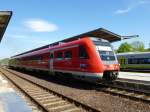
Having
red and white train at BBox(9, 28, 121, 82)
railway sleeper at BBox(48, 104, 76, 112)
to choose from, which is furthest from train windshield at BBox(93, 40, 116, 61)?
railway sleeper at BBox(48, 104, 76, 112)

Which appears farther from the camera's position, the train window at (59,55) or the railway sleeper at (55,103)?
the train window at (59,55)

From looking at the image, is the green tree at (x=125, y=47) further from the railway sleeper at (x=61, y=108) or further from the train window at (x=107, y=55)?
the railway sleeper at (x=61, y=108)

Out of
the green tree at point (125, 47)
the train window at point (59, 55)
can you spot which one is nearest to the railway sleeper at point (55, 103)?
the train window at point (59, 55)

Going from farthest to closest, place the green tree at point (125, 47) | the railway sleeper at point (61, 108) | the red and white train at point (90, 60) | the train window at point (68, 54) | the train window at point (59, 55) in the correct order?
1. the green tree at point (125, 47)
2. the train window at point (59, 55)
3. the train window at point (68, 54)
4. the red and white train at point (90, 60)
5. the railway sleeper at point (61, 108)

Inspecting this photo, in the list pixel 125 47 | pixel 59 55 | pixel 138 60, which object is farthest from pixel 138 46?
pixel 59 55

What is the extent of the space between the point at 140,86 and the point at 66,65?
5.82 meters

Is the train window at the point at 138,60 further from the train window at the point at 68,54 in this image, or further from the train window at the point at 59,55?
the train window at the point at 68,54

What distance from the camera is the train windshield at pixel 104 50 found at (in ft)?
49.6

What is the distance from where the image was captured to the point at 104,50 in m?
15.5

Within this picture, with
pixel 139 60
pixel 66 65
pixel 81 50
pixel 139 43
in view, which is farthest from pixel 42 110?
pixel 139 43

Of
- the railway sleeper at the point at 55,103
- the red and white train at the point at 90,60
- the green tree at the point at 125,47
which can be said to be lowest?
the railway sleeper at the point at 55,103

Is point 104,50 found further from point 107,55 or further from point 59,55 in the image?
point 59,55

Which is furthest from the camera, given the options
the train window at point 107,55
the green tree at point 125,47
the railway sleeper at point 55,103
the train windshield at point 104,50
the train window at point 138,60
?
the green tree at point 125,47

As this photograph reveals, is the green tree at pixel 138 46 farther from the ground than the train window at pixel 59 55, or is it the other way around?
the green tree at pixel 138 46
